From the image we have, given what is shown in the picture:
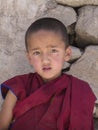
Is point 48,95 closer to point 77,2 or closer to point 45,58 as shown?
point 45,58

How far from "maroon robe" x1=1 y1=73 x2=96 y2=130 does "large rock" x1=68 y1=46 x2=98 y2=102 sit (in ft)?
1.12

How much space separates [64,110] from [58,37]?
0.40 m

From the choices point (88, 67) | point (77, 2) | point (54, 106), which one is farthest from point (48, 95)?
point (77, 2)

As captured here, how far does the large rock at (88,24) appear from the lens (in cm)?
272

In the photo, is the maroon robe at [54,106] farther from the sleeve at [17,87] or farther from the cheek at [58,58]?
the cheek at [58,58]

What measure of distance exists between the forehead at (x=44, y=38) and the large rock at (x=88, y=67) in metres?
0.45

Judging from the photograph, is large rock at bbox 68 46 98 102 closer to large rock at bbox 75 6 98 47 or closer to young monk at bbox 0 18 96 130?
large rock at bbox 75 6 98 47

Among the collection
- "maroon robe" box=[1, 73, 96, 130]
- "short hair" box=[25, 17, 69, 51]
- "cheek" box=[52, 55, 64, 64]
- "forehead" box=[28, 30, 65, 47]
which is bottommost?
"maroon robe" box=[1, 73, 96, 130]

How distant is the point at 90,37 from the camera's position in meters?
2.77

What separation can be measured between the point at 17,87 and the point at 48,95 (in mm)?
191

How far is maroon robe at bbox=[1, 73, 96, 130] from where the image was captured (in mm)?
2316

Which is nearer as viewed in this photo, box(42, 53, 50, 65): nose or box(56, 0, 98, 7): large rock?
box(42, 53, 50, 65): nose

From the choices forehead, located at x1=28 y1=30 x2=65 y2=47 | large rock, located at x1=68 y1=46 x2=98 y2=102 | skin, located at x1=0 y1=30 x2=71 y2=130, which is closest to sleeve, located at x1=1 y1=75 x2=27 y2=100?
skin, located at x1=0 y1=30 x2=71 y2=130

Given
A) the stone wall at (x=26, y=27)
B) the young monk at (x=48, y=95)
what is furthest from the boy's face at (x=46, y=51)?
the stone wall at (x=26, y=27)
